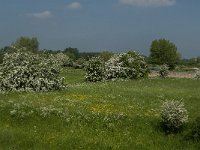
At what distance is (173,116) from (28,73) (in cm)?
1591

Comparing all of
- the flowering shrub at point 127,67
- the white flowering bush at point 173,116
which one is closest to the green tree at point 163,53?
the flowering shrub at point 127,67

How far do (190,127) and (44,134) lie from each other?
6.74 metres

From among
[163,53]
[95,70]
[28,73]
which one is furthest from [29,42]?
[28,73]

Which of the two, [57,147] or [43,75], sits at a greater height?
[43,75]

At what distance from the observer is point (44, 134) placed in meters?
22.9

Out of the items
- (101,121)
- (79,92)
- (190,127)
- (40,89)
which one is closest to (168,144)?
(190,127)

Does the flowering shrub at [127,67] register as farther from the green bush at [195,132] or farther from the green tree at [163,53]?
the green tree at [163,53]

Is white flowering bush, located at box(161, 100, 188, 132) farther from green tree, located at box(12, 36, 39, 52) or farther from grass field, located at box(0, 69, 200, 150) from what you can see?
green tree, located at box(12, 36, 39, 52)

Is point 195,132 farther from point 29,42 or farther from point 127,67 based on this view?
point 29,42

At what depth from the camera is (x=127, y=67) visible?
5419cm

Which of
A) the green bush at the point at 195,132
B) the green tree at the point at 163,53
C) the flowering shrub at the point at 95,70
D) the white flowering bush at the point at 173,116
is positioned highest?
the green tree at the point at 163,53

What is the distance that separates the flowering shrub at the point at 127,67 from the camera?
5372cm

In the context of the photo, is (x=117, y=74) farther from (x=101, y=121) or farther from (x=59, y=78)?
(x=101, y=121)

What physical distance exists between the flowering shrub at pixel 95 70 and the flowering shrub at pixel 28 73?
15.4 meters
